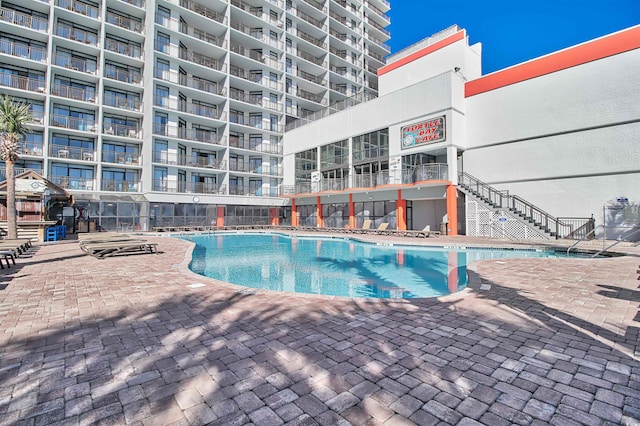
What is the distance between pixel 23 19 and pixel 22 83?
457 cm

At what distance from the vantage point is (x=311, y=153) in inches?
1116

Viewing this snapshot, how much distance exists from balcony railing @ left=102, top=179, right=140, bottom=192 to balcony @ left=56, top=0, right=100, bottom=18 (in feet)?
40.6

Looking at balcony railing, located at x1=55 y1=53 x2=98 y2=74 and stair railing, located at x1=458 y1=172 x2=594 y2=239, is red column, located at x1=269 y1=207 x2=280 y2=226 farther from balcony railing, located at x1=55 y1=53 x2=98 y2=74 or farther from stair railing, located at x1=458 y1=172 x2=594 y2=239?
balcony railing, located at x1=55 y1=53 x2=98 y2=74

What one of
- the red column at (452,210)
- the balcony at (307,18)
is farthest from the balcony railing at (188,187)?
the balcony at (307,18)

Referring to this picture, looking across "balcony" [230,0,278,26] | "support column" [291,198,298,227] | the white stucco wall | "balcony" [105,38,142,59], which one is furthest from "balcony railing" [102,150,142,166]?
the white stucco wall

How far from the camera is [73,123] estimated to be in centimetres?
2216

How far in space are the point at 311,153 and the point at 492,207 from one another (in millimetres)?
16204

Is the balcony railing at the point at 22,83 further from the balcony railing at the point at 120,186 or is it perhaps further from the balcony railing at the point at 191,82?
the balcony railing at the point at 191,82

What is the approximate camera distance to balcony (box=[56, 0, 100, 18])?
72.3 feet

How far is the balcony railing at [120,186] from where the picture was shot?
Answer: 23.1m

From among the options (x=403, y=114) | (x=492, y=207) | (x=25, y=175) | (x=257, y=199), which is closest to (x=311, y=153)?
(x=257, y=199)

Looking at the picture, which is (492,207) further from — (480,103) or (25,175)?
(25,175)

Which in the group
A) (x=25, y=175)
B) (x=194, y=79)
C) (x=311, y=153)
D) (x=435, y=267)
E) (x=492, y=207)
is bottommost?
(x=435, y=267)

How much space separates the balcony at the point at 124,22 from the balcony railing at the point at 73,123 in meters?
8.03
